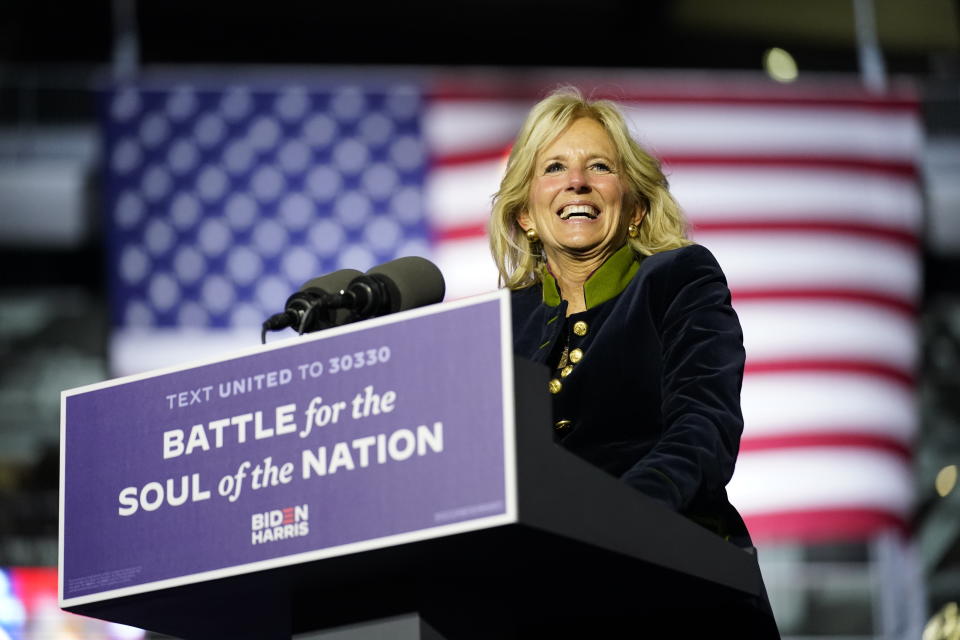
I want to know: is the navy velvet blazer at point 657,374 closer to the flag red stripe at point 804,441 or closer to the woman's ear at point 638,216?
the woman's ear at point 638,216

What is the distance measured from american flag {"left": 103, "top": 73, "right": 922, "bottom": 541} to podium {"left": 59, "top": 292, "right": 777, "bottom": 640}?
25.5 feet

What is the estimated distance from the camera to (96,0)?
1262cm

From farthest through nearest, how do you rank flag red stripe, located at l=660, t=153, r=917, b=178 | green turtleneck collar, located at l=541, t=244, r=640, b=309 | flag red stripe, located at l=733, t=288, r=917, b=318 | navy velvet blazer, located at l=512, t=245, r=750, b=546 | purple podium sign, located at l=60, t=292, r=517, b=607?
1. flag red stripe, located at l=660, t=153, r=917, b=178
2. flag red stripe, located at l=733, t=288, r=917, b=318
3. green turtleneck collar, located at l=541, t=244, r=640, b=309
4. navy velvet blazer, located at l=512, t=245, r=750, b=546
5. purple podium sign, located at l=60, t=292, r=517, b=607

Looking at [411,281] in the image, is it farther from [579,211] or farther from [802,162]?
[802,162]

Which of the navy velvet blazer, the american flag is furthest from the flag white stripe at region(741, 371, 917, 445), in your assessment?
the navy velvet blazer

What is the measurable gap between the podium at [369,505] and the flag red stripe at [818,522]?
829 cm

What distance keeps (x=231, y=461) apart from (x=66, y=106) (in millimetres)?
9874

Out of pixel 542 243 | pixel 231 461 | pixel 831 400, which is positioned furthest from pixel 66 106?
pixel 231 461

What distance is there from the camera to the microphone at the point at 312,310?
1.66 meters

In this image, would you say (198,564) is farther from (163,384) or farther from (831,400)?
(831,400)

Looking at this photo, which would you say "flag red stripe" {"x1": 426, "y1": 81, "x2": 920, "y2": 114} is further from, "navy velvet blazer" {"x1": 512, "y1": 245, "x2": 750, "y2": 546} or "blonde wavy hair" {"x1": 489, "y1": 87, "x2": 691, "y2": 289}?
"navy velvet blazer" {"x1": 512, "y1": 245, "x2": 750, "y2": 546}

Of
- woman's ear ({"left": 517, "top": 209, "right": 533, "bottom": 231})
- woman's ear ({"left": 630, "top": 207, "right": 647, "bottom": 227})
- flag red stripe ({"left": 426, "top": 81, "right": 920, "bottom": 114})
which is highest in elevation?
flag red stripe ({"left": 426, "top": 81, "right": 920, "bottom": 114})

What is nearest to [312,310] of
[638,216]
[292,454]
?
[292,454]

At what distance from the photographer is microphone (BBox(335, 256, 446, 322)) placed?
169 cm
